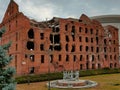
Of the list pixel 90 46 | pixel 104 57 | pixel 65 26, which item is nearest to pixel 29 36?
pixel 65 26

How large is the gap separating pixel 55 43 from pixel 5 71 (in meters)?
46.1

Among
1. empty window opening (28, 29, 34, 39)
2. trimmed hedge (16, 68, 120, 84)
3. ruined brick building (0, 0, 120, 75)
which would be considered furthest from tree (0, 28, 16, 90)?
empty window opening (28, 29, 34, 39)

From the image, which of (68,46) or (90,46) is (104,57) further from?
(68,46)

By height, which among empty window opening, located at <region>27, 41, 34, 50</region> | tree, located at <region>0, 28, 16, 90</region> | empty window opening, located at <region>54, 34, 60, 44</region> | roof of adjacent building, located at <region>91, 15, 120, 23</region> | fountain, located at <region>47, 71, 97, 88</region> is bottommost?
fountain, located at <region>47, 71, 97, 88</region>

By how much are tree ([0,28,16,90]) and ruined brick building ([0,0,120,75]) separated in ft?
125

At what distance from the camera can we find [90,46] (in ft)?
220

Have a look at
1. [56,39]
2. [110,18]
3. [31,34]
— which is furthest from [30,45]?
[110,18]

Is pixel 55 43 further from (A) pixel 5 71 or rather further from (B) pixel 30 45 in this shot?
(A) pixel 5 71

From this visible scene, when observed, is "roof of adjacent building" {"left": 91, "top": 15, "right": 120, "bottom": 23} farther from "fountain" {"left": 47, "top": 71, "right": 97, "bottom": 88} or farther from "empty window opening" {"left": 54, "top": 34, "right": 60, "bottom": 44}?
"fountain" {"left": 47, "top": 71, "right": 97, "bottom": 88}

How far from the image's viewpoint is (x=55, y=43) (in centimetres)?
5891

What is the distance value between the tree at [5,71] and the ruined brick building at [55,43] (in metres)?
38.2

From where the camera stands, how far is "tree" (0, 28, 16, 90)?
488 inches

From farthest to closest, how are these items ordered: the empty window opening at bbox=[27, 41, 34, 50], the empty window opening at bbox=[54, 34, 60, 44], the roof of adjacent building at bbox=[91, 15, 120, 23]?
the roof of adjacent building at bbox=[91, 15, 120, 23], the empty window opening at bbox=[54, 34, 60, 44], the empty window opening at bbox=[27, 41, 34, 50]

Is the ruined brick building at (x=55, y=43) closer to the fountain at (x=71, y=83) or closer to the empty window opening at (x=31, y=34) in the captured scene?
the empty window opening at (x=31, y=34)
